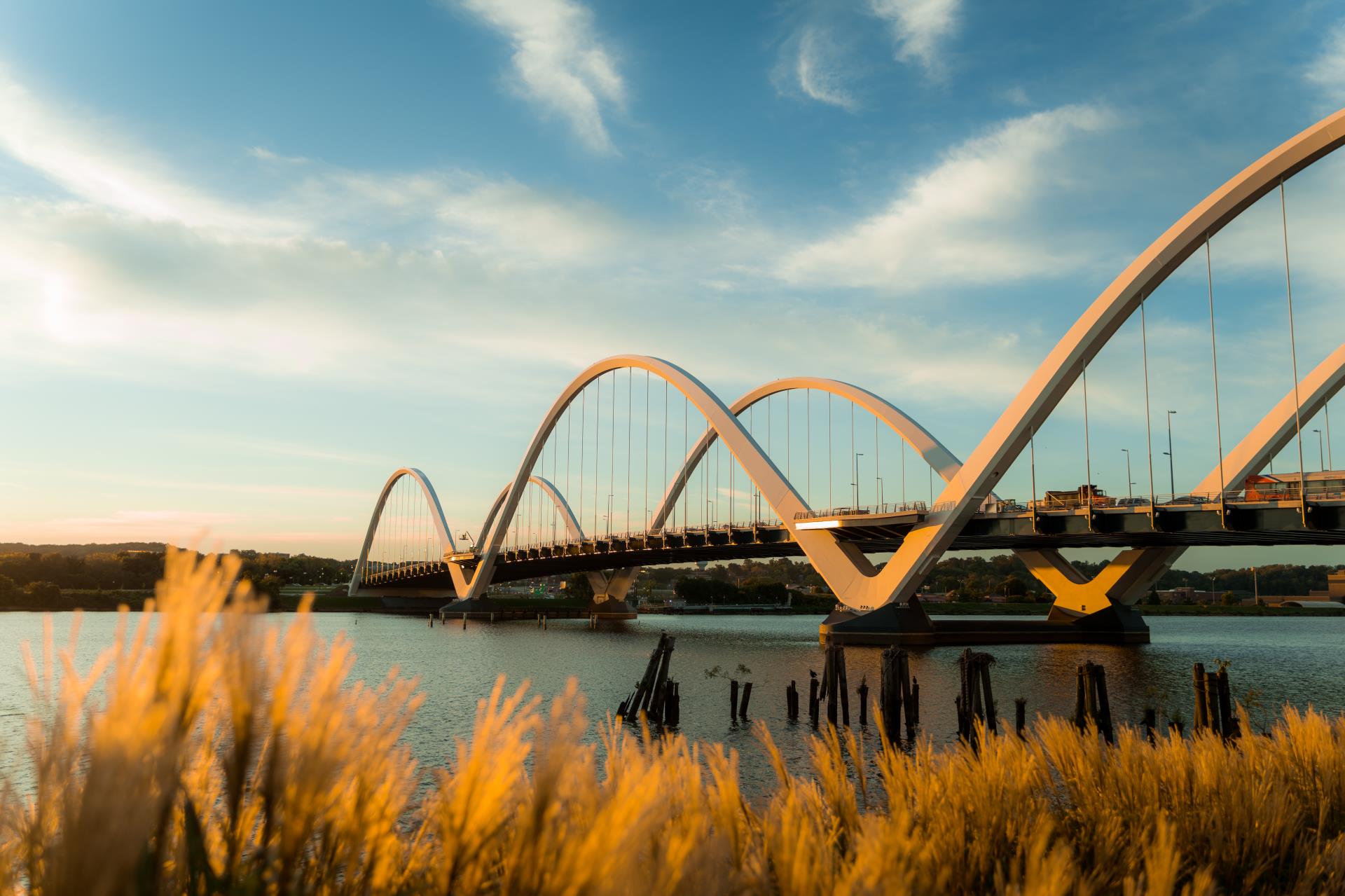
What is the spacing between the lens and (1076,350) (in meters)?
46.1

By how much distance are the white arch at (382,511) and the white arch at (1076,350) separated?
71.9m

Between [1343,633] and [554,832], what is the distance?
111 m

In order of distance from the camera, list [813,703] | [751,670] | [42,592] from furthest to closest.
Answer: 1. [42,592]
2. [751,670]
3. [813,703]

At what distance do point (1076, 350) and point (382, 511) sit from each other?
4747 inches

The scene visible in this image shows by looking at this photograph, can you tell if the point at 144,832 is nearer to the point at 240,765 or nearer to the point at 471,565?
the point at 240,765

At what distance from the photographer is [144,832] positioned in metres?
2.01

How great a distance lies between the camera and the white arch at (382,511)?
11527cm

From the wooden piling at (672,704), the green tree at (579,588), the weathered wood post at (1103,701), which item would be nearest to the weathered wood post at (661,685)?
the wooden piling at (672,704)

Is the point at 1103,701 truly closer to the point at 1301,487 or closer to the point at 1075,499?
the point at 1301,487

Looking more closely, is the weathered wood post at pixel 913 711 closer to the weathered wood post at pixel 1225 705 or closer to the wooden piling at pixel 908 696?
the wooden piling at pixel 908 696

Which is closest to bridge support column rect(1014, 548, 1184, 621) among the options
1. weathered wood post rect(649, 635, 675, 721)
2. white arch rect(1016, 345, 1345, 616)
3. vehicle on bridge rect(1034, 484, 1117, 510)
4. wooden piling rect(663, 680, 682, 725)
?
white arch rect(1016, 345, 1345, 616)

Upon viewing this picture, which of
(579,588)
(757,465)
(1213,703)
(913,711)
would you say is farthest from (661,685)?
(579,588)

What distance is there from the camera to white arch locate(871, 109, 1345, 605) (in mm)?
39000

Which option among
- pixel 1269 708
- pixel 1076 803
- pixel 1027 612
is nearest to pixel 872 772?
pixel 1076 803
